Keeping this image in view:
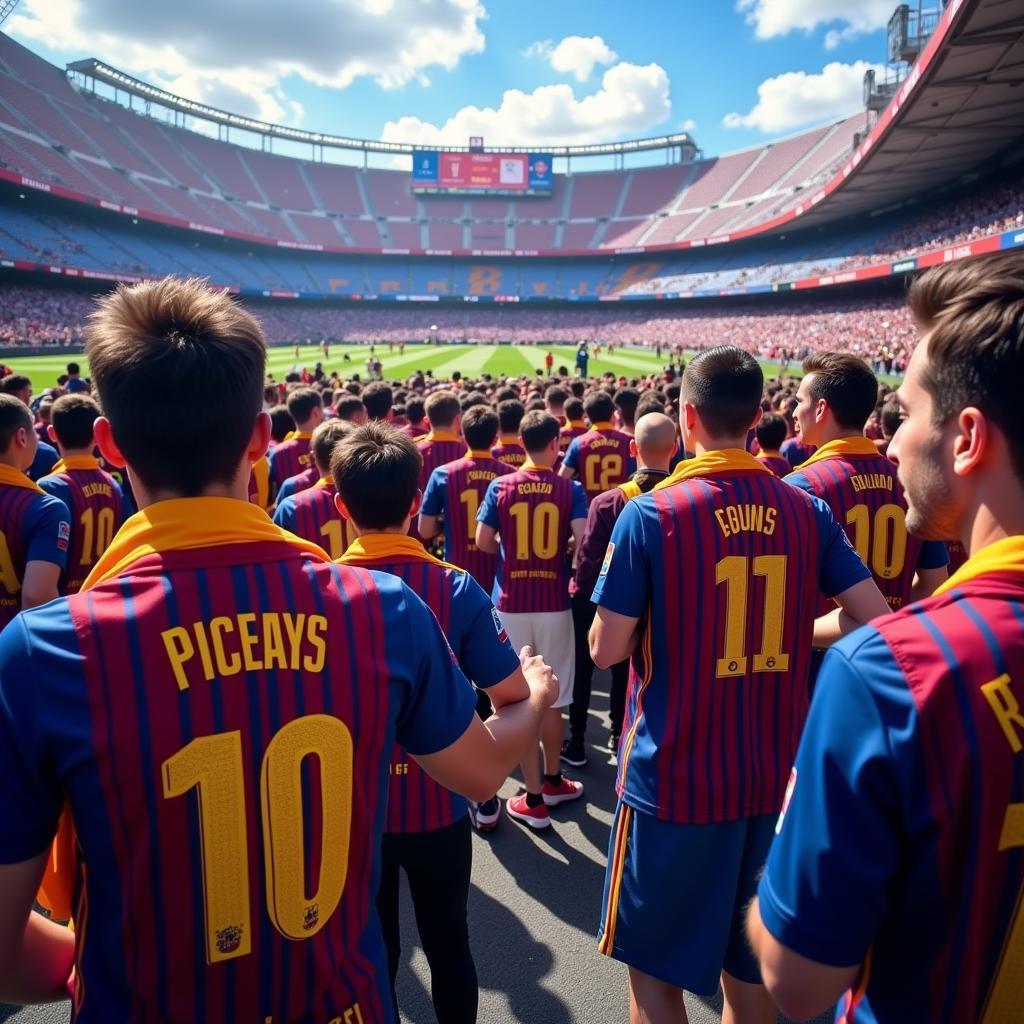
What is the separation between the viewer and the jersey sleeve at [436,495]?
5.31 meters

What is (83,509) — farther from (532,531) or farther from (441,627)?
(441,627)

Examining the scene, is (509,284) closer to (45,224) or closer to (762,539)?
Result: (45,224)

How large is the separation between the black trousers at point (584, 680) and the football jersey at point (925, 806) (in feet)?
13.7

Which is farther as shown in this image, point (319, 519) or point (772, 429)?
point (772, 429)

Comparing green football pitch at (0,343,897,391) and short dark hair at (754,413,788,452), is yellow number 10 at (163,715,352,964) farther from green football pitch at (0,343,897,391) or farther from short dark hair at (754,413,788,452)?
green football pitch at (0,343,897,391)

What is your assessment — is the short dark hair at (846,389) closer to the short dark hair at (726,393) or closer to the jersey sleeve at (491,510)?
the short dark hair at (726,393)

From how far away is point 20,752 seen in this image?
1.24 m

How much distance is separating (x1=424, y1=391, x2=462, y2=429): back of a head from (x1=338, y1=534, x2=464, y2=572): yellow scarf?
3657 mm

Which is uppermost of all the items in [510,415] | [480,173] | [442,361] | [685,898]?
[480,173]

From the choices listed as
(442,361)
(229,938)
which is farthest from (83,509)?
(442,361)

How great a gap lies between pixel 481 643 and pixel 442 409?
430 cm

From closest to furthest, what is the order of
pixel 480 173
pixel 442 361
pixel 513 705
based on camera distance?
pixel 513 705 → pixel 442 361 → pixel 480 173

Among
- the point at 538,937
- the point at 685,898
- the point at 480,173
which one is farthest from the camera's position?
the point at 480,173

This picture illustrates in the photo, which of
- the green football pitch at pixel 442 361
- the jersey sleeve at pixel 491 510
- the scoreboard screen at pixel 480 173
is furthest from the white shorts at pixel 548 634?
the scoreboard screen at pixel 480 173
